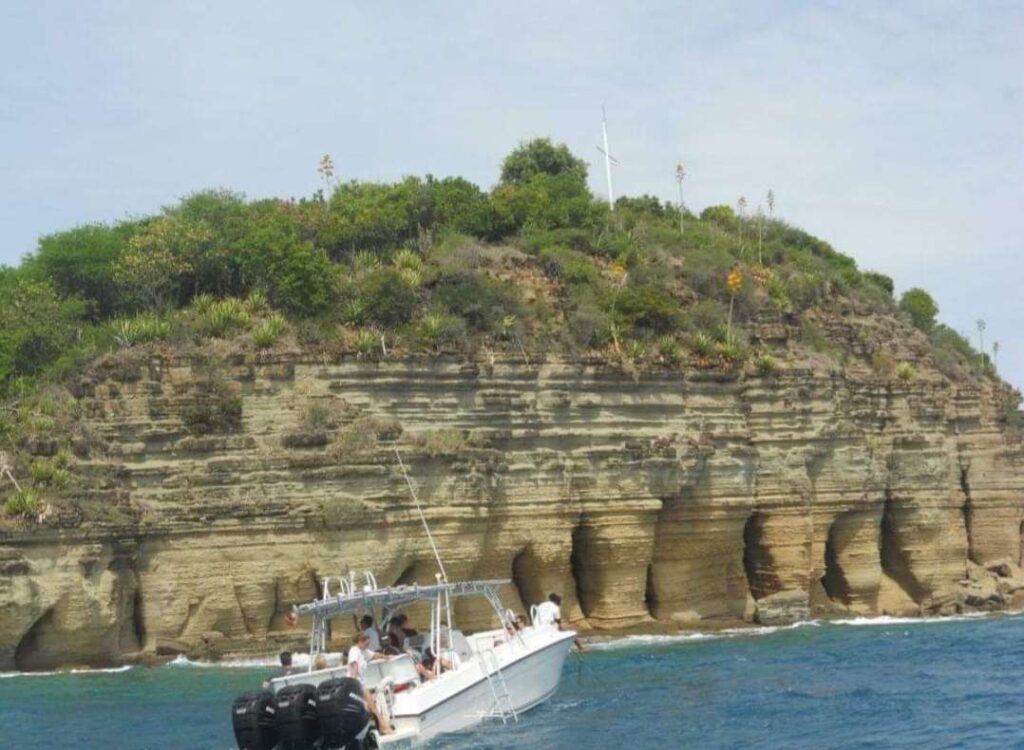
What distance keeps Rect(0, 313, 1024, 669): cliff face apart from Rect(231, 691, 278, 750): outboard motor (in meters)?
15.4

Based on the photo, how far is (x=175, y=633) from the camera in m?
37.5

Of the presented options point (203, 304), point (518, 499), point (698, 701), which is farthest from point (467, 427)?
point (698, 701)

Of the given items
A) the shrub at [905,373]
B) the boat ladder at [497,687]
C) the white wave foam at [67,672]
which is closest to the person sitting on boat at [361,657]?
the boat ladder at [497,687]

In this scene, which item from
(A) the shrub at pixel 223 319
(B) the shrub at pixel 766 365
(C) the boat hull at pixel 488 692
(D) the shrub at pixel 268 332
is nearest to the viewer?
(C) the boat hull at pixel 488 692

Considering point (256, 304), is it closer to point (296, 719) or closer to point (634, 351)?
point (634, 351)

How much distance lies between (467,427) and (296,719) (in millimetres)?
20840

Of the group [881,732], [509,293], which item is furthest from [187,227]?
[881,732]

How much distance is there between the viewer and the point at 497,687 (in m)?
26.6

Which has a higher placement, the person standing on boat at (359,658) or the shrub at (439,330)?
the shrub at (439,330)

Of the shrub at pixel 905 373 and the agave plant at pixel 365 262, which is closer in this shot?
the agave plant at pixel 365 262

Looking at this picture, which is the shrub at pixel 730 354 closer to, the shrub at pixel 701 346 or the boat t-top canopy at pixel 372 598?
the shrub at pixel 701 346

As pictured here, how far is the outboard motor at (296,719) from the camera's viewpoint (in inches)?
841

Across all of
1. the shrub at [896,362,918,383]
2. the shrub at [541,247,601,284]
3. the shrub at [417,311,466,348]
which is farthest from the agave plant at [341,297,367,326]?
the shrub at [896,362,918,383]

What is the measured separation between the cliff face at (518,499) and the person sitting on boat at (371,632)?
12089mm
